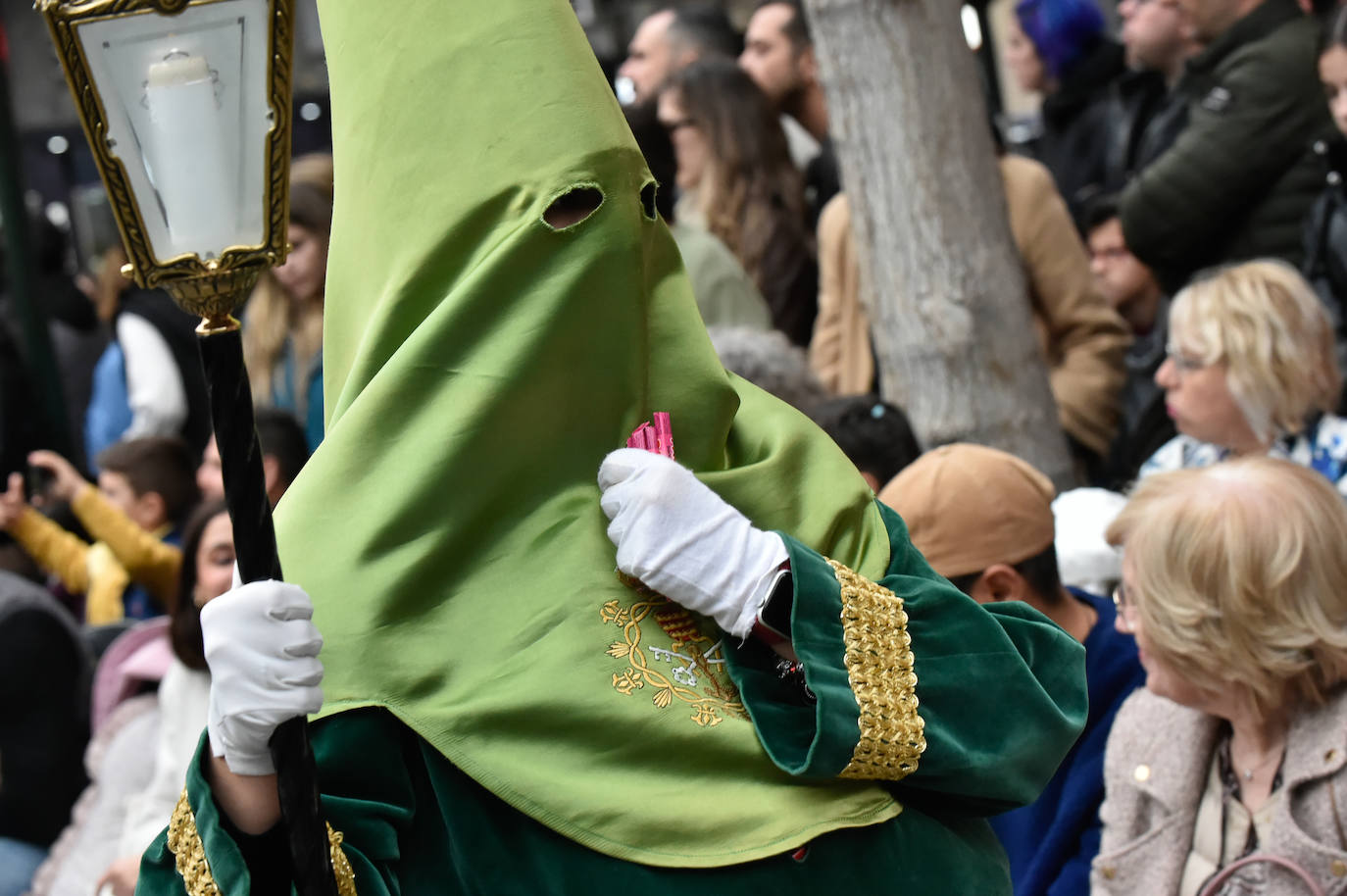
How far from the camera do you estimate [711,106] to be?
16.4 feet

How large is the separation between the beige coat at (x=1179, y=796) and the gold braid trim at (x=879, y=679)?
41.0 inches

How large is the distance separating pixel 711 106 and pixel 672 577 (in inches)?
127

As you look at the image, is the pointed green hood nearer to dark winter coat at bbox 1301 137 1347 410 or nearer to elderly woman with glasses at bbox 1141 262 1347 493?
elderly woman with glasses at bbox 1141 262 1347 493

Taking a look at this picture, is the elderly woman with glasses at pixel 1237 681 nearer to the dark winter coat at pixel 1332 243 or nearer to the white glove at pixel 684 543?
the white glove at pixel 684 543

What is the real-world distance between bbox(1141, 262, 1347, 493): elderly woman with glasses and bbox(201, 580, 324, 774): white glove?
252 centimetres

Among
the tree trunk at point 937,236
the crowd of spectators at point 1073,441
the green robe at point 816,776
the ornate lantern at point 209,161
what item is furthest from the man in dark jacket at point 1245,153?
the ornate lantern at point 209,161

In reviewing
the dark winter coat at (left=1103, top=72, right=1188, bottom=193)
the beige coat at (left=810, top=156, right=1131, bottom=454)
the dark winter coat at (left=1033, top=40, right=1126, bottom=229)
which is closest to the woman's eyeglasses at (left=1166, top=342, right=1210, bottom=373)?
the beige coat at (left=810, top=156, right=1131, bottom=454)

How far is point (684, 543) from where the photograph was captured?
1.98 meters

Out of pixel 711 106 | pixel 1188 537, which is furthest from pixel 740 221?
pixel 1188 537

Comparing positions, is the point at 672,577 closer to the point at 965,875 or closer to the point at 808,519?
the point at 808,519

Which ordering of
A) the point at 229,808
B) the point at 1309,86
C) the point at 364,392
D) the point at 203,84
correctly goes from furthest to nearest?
the point at 1309,86, the point at 364,392, the point at 229,808, the point at 203,84

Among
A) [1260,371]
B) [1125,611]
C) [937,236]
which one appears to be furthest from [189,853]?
[937,236]

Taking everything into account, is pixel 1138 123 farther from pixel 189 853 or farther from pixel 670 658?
pixel 189 853

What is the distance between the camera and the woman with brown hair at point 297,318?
4.75 meters
